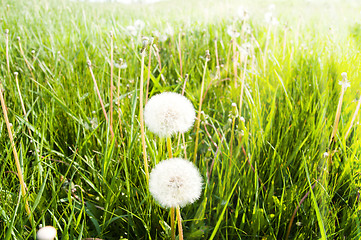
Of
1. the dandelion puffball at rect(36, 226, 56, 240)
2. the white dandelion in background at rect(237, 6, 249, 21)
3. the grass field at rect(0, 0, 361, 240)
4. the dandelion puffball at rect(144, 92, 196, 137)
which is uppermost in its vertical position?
the white dandelion in background at rect(237, 6, 249, 21)

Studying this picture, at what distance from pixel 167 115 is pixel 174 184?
143 mm

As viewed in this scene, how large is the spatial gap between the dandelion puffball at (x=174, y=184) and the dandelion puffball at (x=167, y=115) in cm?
7

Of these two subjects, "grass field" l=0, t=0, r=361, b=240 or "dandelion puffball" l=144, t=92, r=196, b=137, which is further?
"grass field" l=0, t=0, r=361, b=240

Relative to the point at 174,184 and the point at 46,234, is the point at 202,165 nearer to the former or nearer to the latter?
the point at 174,184

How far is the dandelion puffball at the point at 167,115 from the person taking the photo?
0.57 meters

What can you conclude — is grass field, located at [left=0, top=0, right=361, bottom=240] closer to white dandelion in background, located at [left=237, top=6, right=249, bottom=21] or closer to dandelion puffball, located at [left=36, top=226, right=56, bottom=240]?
dandelion puffball, located at [left=36, top=226, right=56, bottom=240]

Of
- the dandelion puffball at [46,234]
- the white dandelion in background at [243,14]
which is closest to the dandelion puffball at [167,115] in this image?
the dandelion puffball at [46,234]

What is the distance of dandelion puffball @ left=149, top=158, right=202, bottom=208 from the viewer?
1.73 ft

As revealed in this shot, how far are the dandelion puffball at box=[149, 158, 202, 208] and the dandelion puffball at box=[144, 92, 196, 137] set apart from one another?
7 centimetres

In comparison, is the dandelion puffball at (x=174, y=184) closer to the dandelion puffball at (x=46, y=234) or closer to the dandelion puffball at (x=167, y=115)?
the dandelion puffball at (x=167, y=115)

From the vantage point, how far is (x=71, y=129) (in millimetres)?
1074

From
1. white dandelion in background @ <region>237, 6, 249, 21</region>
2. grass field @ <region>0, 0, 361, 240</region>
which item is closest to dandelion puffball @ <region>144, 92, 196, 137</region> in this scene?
grass field @ <region>0, 0, 361, 240</region>

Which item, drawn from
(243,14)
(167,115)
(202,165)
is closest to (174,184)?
(167,115)

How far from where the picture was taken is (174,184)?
532 mm
